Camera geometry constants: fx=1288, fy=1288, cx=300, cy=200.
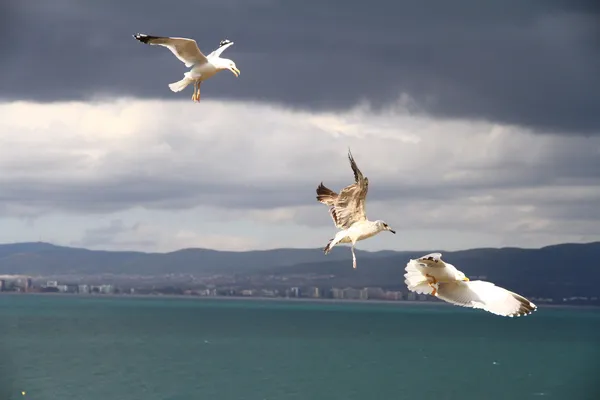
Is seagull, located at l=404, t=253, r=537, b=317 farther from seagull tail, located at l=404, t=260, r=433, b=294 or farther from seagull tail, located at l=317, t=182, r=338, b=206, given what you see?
seagull tail, located at l=317, t=182, r=338, b=206

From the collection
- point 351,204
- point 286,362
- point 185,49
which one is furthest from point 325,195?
point 286,362

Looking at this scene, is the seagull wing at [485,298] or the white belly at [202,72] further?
the white belly at [202,72]

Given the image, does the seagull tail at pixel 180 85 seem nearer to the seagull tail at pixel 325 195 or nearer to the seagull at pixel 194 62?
the seagull at pixel 194 62

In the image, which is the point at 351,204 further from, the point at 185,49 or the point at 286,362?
the point at 286,362

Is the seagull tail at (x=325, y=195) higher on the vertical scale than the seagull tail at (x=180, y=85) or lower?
lower

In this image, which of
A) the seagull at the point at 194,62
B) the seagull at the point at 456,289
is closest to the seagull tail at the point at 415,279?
the seagull at the point at 456,289

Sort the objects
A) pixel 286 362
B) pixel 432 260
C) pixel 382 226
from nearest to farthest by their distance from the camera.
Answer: pixel 432 260 < pixel 382 226 < pixel 286 362

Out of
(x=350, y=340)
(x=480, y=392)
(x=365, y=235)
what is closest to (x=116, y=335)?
(x=350, y=340)

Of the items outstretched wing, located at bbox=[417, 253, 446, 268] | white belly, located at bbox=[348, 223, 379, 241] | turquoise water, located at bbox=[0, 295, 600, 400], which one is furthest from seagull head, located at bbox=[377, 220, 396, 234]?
turquoise water, located at bbox=[0, 295, 600, 400]
